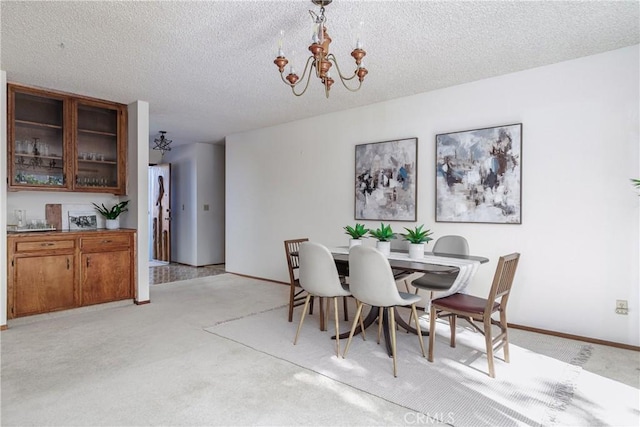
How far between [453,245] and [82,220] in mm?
4478

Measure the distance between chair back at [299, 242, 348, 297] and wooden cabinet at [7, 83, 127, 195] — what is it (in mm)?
2979

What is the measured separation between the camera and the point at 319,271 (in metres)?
3.07

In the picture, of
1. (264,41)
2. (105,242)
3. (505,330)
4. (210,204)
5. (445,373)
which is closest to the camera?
(445,373)

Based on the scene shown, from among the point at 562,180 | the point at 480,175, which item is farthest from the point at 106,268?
the point at 562,180

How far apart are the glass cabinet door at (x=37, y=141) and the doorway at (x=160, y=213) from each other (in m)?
3.65

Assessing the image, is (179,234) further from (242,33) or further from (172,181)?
(242,33)

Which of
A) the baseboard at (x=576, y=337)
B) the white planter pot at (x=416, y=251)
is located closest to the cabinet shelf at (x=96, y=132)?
the white planter pot at (x=416, y=251)

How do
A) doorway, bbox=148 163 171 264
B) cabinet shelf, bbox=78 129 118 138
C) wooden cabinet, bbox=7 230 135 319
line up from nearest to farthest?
wooden cabinet, bbox=7 230 135 319
cabinet shelf, bbox=78 129 118 138
doorway, bbox=148 163 171 264

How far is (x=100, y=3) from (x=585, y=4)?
3.18 metres

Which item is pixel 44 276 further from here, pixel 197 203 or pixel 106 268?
pixel 197 203

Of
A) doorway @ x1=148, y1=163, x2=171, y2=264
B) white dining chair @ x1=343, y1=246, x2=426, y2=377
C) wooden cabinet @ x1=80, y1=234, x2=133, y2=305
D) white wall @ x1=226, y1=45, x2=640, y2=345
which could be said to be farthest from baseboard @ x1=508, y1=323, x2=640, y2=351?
doorway @ x1=148, y1=163, x2=171, y2=264

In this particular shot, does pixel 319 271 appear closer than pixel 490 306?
No

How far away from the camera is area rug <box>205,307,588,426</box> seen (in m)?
2.18

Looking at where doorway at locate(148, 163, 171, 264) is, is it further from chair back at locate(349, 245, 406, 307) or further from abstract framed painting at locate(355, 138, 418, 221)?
chair back at locate(349, 245, 406, 307)
